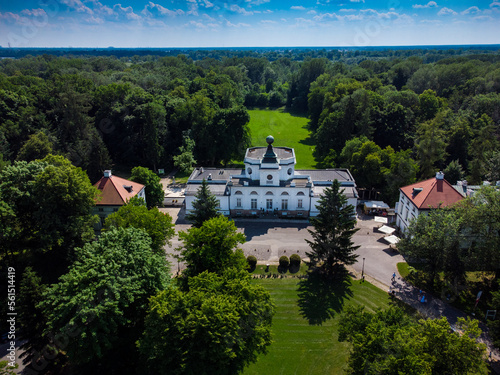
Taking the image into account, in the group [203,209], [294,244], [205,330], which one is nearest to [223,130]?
[203,209]

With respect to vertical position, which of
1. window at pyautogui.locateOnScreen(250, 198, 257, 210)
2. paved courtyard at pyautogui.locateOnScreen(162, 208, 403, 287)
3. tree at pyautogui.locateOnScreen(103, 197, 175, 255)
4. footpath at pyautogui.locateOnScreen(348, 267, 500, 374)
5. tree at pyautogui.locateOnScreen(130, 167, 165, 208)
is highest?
tree at pyautogui.locateOnScreen(103, 197, 175, 255)

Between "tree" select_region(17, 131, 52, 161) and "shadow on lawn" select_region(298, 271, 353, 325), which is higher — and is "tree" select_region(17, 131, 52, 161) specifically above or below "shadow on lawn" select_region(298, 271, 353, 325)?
above

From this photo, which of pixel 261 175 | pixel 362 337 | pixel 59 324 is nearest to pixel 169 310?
pixel 59 324

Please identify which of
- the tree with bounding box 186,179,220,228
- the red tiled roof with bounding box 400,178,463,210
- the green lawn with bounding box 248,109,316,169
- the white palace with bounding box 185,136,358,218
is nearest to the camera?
the tree with bounding box 186,179,220,228

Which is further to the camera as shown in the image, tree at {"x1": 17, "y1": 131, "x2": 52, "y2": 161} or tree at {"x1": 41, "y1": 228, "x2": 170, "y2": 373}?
tree at {"x1": 17, "y1": 131, "x2": 52, "y2": 161}

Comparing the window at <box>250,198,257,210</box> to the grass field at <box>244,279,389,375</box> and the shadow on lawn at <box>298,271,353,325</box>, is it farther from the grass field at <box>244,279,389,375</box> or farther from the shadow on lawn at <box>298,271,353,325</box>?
the shadow on lawn at <box>298,271,353,325</box>

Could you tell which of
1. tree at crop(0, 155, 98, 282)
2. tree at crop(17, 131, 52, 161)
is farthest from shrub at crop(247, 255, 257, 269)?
tree at crop(17, 131, 52, 161)

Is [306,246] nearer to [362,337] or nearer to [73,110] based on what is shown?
[362,337]
